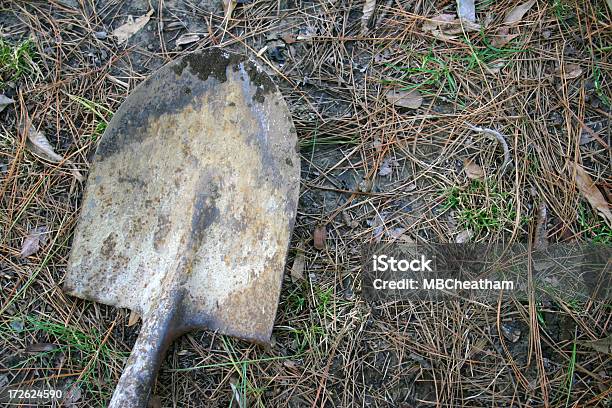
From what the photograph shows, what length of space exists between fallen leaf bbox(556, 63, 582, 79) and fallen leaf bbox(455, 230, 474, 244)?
727mm

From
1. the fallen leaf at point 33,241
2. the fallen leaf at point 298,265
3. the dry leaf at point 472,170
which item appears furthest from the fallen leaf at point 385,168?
the fallen leaf at point 33,241

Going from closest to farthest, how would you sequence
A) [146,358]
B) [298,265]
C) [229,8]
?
[146,358], [298,265], [229,8]

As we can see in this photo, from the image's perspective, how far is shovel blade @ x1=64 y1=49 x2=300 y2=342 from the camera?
198cm

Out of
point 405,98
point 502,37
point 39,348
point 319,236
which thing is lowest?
point 39,348

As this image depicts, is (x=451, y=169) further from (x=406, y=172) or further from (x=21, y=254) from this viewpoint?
(x=21, y=254)

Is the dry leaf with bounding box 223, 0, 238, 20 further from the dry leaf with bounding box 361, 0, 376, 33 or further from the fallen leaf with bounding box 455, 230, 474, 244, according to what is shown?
the fallen leaf with bounding box 455, 230, 474, 244

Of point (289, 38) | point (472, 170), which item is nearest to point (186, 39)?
point (289, 38)

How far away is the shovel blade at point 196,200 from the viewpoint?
1.98 metres

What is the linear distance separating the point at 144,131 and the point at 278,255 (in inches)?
26.1

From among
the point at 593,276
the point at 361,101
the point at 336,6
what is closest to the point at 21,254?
the point at 361,101

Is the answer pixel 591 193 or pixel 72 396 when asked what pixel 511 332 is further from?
pixel 72 396

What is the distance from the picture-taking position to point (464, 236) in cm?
210

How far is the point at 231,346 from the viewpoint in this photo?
201cm

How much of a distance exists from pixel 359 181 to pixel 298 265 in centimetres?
40
